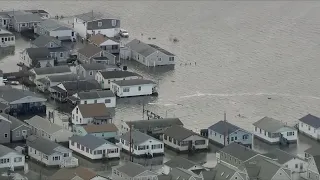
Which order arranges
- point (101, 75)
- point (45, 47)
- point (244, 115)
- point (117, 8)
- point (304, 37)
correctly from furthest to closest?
point (117, 8) → point (304, 37) → point (45, 47) → point (101, 75) → point (244, 115)

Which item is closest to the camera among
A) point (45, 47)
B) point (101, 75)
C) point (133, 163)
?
point (133, 163)

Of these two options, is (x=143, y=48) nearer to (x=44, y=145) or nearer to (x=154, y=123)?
(x=154, y=123)

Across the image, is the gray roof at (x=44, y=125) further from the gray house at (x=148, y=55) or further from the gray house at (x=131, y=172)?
the gray house at (x=148, y=55)

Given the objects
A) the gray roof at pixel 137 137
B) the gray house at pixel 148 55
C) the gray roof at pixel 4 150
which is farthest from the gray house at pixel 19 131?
the gray house at pixel 148 55

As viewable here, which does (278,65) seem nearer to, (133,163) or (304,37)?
(304,37)

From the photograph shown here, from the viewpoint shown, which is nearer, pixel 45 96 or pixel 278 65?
pixel 45 96

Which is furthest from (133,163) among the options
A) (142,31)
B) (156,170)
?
(142,31)
